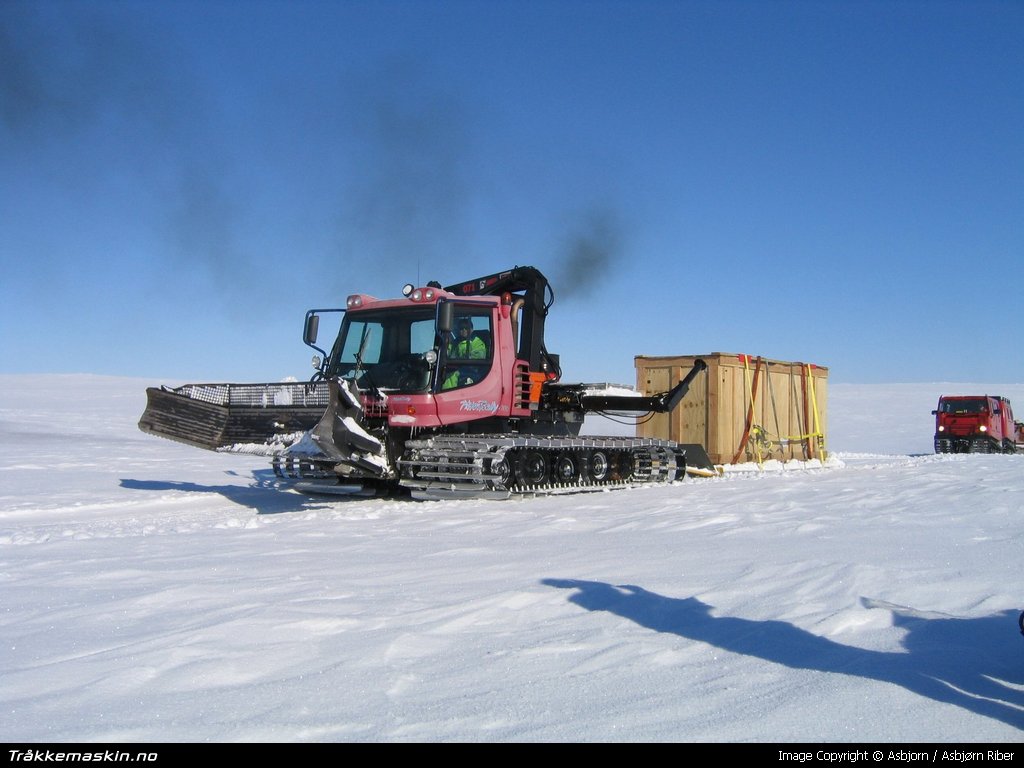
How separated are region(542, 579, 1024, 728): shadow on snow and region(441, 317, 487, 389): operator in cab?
611 centimetres

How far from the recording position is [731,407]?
1702 cm

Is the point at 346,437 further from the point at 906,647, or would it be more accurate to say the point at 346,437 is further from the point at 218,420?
the point at 906,647

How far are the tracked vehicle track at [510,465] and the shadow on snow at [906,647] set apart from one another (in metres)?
5.50

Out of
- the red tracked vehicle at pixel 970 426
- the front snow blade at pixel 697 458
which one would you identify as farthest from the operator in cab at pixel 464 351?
the red tracked vehicle at pixel 970 426

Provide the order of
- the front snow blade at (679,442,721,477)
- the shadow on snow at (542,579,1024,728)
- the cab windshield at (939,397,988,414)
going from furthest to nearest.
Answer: the cab windshield at (939,397,988,414) → the front snow blade at (679,442,721,477) → the shadow on snow at (542,579,1024,728)

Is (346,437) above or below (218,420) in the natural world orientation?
below

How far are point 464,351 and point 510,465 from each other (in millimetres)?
1505

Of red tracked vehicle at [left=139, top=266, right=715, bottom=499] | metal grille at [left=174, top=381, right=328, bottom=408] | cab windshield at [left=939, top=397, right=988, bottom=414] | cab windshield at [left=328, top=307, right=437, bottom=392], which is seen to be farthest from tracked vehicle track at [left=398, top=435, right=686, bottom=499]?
cab windshield at [left=939, top=397, right=988, bottom=414]

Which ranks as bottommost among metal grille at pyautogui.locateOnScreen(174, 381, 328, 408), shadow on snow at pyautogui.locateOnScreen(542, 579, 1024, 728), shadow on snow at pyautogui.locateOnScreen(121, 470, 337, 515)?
shadow on snow at pyautogui.locateOnScreen(542, 579, 1024, 728)

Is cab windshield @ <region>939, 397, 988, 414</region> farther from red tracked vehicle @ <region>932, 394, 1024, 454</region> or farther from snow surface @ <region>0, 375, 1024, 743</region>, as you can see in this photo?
snow surface @ <region>0, 375, 1024, 743</region>

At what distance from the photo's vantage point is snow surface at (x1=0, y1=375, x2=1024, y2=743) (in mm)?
3273

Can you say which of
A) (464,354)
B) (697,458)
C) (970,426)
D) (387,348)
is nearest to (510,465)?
(464,354)

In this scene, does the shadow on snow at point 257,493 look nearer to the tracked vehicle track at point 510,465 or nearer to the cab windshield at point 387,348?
the tracked vehicle track at point 510,465

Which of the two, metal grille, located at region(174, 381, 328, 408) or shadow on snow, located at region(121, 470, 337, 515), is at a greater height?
metal grille, located at region(174, 381, 328, 408)
